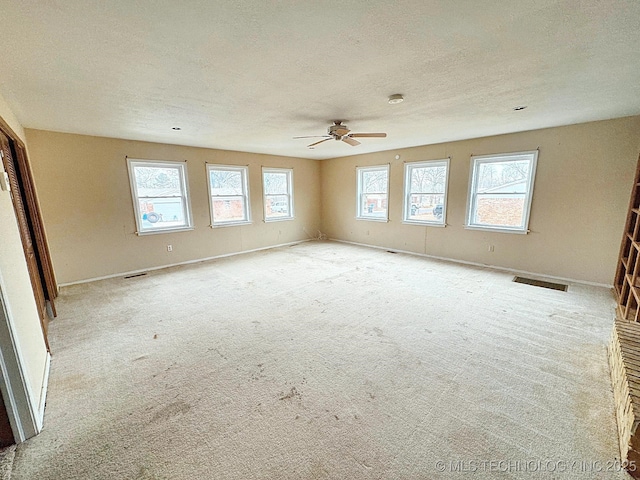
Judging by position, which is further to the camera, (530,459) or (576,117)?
(576,117)

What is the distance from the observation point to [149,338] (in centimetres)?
262

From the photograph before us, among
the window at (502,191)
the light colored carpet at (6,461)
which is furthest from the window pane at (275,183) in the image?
the light colored carpet at (6,461)

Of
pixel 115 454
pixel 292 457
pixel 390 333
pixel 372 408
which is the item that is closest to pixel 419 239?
pixel 390 333

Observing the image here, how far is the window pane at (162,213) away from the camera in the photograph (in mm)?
4871

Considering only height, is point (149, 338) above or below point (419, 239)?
below

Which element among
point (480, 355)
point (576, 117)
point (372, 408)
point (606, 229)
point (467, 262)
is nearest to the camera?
point (372, 408)

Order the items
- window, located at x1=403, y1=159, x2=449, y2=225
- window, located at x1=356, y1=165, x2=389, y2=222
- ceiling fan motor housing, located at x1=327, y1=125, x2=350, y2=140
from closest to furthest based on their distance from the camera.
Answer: ceiling fan motor housing, located at x1=327, y1=125, x2=350, y2=140, window, located at x1=403, y1=159, x2=449, y2=225, window, located at x1=356, y1=165, x2=389, y2=222

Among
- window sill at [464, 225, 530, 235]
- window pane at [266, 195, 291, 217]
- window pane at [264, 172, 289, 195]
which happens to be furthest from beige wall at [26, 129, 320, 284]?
window sill at [464, 225, 530, 235]

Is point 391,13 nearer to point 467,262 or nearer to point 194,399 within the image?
point 194,399

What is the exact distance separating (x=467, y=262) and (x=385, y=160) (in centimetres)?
291

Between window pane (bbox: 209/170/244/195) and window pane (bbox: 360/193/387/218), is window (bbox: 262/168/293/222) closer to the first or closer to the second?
window pane (bbox: 209/170/244/195)

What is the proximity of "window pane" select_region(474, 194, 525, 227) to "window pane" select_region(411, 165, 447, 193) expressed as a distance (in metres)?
0.81

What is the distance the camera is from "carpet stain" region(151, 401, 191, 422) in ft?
5.53

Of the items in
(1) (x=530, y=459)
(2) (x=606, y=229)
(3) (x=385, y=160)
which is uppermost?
(3) (x=385, y=160)
